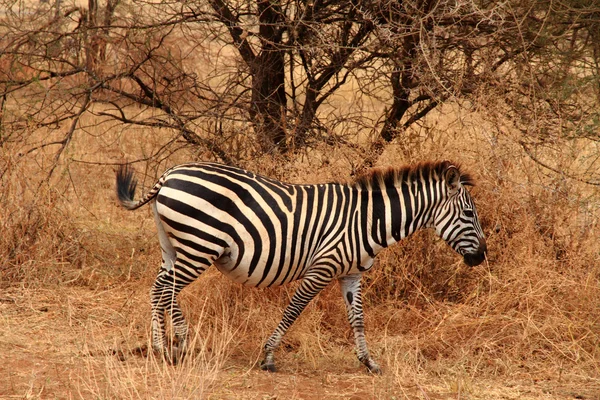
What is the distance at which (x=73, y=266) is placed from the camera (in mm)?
7469

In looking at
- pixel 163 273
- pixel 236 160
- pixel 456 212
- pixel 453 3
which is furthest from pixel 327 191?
pixel 453 3

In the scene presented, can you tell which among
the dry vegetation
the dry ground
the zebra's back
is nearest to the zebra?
the zebra's back

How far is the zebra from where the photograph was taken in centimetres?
538

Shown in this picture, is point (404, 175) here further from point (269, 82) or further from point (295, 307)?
point (269, 82)

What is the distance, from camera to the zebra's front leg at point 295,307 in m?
5.57

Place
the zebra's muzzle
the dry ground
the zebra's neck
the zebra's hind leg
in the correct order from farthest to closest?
the zebra's muzzle → the zebra's neck → the zebra's hind leg → the dry ground

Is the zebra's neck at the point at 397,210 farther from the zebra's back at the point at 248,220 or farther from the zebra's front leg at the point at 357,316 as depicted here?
the zebra's front leg at the point at 357,316

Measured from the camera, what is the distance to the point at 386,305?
6.56m

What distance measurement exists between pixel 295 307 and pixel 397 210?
1.03 meters

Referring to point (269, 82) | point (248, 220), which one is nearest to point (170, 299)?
point (248, 220)

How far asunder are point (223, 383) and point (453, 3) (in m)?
4.42

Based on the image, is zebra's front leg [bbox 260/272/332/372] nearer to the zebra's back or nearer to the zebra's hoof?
the zebra's hoof

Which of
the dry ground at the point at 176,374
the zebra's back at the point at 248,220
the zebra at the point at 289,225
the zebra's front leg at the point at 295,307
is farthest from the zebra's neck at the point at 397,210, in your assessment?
the dry ground at the point at 176,374

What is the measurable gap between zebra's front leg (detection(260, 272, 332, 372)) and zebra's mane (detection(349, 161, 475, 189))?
0.78 meters
